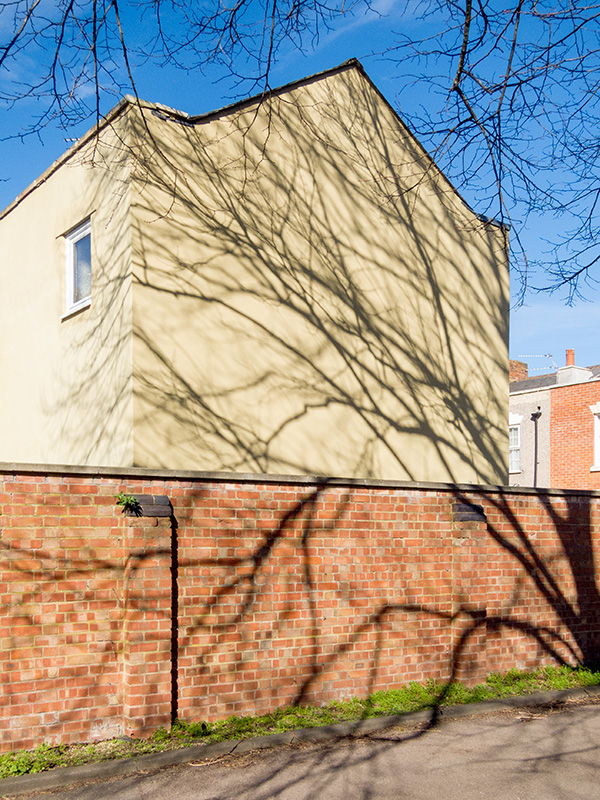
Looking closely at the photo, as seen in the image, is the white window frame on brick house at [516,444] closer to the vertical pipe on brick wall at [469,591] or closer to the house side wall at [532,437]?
the house side wall at [532,437]

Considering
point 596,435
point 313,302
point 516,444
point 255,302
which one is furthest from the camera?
point 516,444

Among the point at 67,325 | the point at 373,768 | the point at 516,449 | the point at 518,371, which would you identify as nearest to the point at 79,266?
the point at 67,325

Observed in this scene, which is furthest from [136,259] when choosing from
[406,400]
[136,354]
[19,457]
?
[406,400]

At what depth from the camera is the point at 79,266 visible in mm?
11359

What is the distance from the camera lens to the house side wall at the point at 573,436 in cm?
2481

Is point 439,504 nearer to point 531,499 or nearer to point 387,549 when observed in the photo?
point 387,549

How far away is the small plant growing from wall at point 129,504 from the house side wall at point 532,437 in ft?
70.8

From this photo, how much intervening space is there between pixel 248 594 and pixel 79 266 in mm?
6336

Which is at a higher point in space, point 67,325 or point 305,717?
point 67,325

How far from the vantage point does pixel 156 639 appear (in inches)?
256

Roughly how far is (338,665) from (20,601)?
3.30 metres

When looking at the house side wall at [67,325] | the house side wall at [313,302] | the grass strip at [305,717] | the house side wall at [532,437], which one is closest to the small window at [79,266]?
the house side wall at [67,325]

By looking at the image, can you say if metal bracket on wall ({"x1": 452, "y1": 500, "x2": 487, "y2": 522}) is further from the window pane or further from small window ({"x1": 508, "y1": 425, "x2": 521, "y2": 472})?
small window ({"x1": 508, "y1": 425, "x2": 521, "y2": 472})

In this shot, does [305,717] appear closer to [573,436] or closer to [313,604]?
[313,604]
